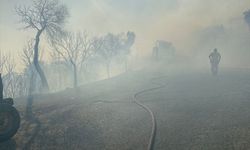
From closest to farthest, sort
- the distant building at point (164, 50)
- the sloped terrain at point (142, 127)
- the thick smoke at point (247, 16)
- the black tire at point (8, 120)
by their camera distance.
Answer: the sloped terrain at point (142, 127) < the black tire at point (8, 120) < the thick smoke at point (247, 16) < the distant building at point (164, 50)

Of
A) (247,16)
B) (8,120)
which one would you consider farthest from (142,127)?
Result: (247,16)

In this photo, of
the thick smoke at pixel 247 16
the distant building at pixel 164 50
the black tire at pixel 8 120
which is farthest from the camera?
the distant building at pixel 164 50

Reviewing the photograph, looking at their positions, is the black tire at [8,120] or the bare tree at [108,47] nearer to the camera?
the black tire at [8,120]

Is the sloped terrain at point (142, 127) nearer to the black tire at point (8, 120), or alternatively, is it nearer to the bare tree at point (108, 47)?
the black tire at point (8, 120)

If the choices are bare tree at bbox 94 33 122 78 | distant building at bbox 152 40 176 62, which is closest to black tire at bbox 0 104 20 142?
bare tree at bbox 94 33 122 78

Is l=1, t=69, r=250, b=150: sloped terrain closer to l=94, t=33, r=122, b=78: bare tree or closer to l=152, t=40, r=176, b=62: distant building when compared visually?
l=94, t=33, r=122, b=78: bare tree

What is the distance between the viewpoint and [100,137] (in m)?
10.4

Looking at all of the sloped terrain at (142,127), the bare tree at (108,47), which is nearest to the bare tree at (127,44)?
the bare tree at (108,47)

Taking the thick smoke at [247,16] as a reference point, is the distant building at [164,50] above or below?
below

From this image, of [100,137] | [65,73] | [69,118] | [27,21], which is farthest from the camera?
[65,73]

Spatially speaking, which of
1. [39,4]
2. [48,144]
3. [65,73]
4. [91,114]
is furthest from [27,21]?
[65,73]

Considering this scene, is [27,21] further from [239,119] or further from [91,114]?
[239,119]

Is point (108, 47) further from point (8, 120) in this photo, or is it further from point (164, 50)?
point (8, 120)

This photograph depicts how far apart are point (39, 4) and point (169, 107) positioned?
28.7m
